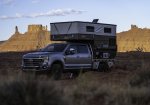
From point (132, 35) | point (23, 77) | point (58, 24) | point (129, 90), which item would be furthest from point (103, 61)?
point (132, 35)

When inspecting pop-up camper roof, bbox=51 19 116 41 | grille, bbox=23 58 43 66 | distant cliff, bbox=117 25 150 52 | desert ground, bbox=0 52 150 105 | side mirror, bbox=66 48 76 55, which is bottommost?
desert ground, bbox=0 52 150 105

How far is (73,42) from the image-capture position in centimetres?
2577

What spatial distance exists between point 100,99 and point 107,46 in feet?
46.0

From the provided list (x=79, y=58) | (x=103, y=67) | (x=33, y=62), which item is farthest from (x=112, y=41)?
(x=33, y=62)

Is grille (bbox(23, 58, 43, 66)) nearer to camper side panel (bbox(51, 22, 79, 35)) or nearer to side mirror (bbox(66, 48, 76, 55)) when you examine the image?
side mirror (bbox(66, 48, 76, 55))

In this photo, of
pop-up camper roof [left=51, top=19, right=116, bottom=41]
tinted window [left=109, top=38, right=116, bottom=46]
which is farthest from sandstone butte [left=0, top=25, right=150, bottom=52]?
pop-up camper roof [left=51, top=19, right=116, bottom=41]

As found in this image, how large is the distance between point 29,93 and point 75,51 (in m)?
13.4

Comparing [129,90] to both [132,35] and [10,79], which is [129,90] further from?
[132,35]

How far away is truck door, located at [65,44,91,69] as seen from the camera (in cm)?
2427

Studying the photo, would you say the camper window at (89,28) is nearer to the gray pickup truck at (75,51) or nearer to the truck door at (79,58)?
the gray pickup truck at (75,51)

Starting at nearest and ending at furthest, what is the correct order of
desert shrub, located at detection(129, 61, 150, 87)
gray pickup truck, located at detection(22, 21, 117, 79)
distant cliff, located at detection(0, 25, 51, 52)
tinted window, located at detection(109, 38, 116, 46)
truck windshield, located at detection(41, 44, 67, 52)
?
desert shrub, located at detection(129, 61, 150, 87) → gray pickup truck, located at detection(22, 21, 117, 79) → truck windshield, located at detection(41, 44, 67, 52) → tinted window, located at detection(109, 38, 116, 46) → distant cliff, located at detection(0, 25, 51, 52)

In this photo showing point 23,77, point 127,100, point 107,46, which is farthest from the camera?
point 107,46

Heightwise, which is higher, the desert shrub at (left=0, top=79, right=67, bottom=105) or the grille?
the grille

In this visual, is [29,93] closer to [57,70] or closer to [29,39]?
[57,70]
